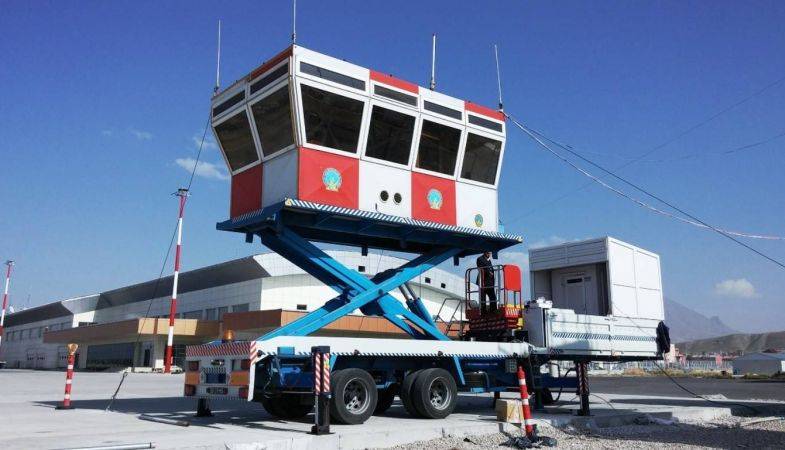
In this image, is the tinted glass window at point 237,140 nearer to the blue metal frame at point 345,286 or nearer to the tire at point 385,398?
the blue metal frame at point 345,286

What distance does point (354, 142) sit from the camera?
1352 centimetres

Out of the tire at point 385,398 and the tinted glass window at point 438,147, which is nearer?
the tire at point 385,398

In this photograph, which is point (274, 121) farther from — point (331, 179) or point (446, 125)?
point (446, 125)

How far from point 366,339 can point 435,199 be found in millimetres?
4101

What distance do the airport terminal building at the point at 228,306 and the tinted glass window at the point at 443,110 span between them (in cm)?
2599

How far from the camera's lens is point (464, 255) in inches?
645

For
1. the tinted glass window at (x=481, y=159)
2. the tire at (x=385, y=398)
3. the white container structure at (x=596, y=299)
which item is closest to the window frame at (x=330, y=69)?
the tinted glass window at (x=481, y=159)

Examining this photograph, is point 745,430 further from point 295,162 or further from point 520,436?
point 295,162

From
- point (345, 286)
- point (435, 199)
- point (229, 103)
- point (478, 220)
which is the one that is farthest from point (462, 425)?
point (229, 103)

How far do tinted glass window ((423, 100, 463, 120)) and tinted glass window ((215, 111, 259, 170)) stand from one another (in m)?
3.85

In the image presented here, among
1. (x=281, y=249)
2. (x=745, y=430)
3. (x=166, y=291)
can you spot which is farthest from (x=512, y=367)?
(x=166, y=291)

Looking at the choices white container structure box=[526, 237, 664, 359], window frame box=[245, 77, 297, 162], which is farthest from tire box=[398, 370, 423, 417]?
window frame box=[245, 77, 297, 162]

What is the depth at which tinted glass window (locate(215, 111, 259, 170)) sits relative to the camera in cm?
1408

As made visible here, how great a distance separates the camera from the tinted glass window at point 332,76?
12.6m
